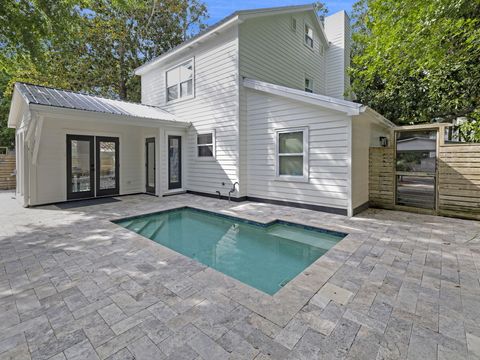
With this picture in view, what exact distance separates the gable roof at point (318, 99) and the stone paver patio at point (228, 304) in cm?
292

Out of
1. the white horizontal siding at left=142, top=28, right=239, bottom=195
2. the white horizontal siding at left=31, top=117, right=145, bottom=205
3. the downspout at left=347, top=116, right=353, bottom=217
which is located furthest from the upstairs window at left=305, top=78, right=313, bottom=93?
the white horizontal siding at left=31, top=117, right=145, bottom=205

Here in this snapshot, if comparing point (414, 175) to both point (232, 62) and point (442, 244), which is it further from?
point (232, 62)

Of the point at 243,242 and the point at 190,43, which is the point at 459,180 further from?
the point at 190,43

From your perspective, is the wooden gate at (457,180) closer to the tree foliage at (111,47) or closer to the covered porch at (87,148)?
the covered porch at (87,148)

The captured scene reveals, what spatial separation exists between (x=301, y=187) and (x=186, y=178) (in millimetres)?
4834

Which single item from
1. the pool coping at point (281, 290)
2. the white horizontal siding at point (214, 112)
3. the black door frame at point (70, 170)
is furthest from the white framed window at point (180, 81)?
the pool coping at point (281, 290)

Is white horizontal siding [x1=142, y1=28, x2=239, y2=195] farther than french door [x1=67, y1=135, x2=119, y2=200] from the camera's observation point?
No

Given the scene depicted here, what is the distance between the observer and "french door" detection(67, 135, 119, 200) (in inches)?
326

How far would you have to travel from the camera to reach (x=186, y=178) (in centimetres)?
988

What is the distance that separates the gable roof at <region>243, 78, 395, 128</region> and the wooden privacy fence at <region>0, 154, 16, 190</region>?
11827mm

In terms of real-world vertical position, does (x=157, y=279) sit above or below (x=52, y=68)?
below

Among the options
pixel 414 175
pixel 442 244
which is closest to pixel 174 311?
pixel 442 244

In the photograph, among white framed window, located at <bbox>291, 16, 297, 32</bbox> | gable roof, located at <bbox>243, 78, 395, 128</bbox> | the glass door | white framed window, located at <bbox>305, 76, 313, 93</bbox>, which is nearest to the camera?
gable roof, located at <bbox>243, 78, 395, 128</bbox>

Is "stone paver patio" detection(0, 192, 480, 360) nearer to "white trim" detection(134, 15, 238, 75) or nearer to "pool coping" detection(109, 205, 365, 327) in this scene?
"pool coping" detection(109, 205, 365, 327)
